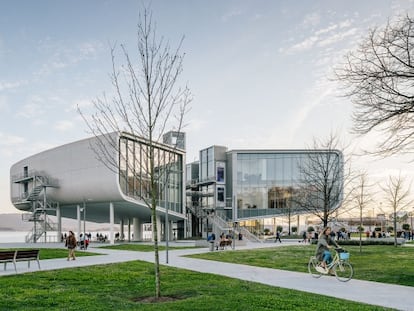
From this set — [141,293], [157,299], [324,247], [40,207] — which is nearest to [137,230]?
[40,207]

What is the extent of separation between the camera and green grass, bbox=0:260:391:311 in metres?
9.93

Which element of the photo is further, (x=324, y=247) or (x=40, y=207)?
(x=40, y=207)

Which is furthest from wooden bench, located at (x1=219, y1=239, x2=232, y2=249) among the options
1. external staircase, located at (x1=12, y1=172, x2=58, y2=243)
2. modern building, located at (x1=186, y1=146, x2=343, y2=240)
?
modern building, located at (x1=186, y1=146, x2=343, y2=240)

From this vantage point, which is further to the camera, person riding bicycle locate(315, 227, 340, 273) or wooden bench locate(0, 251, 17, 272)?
wooden bench locate(0, 251, 17, 272)

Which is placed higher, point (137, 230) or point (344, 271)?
point (344, 271)

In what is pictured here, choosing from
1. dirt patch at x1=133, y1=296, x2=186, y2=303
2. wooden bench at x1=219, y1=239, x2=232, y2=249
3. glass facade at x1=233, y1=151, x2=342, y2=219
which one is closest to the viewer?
dirt patch at x1=133, y1=296, x2=186, y2=303

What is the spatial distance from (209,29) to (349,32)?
17.4ft

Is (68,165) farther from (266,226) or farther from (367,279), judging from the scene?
(367,279)

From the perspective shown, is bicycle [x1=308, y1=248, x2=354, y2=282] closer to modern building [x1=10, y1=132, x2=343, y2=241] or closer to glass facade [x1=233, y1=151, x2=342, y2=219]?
modern building [x1=10, y1=132, x2=343, y2=241]

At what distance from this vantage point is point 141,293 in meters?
12.3

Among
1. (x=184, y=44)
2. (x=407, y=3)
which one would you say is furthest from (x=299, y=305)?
(x=407, y=3)

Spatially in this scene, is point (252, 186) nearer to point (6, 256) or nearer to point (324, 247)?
point (6, 256)

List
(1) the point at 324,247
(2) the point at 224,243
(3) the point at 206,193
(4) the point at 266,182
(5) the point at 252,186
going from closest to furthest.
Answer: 1. (1) the point at 324,247
2. (2) the point at 224,243
3. (4) the point at 266,182
4. (5) the point at 252,186
5. (3) the point at 206,193

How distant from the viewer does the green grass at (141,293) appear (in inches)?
391
